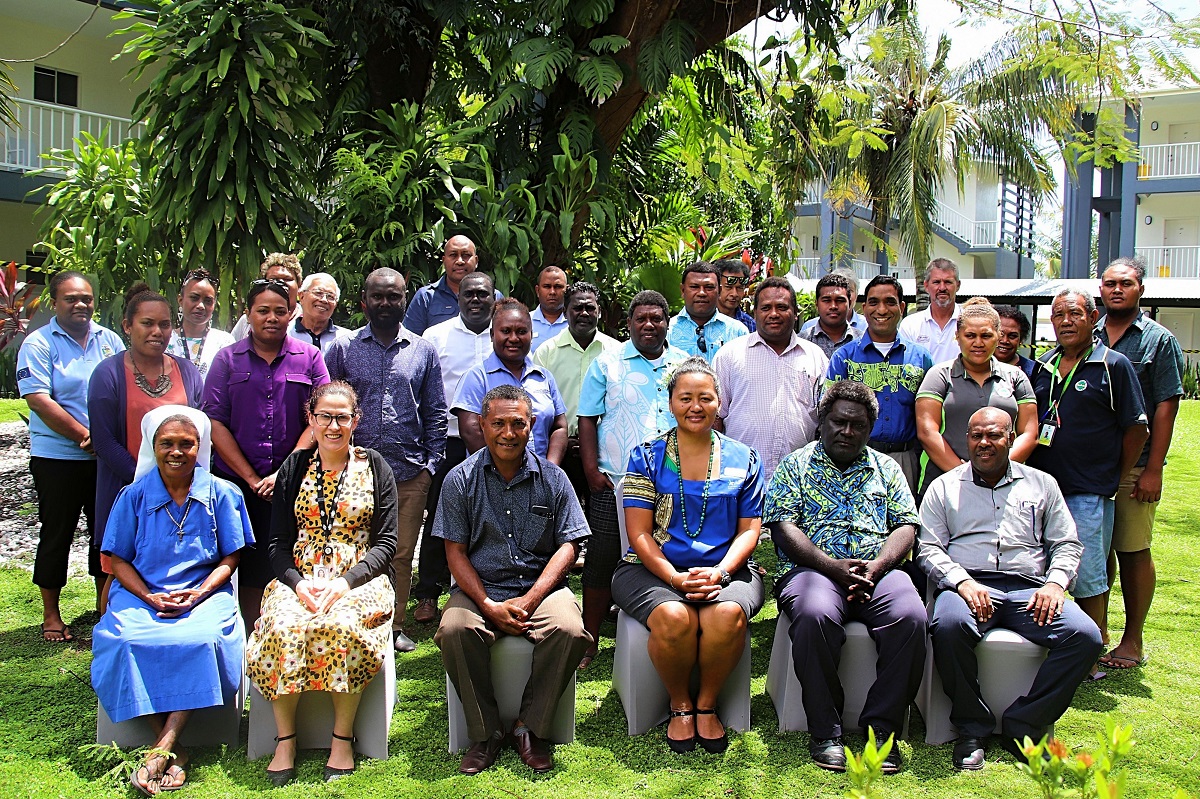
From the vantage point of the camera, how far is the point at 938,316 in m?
5.91

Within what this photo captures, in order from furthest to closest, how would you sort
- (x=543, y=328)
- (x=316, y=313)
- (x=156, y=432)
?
1. (x=543, y=328)
2. (x=316, y=313)
3. (x=156, y=432)

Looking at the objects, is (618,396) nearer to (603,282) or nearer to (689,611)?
(689,611)

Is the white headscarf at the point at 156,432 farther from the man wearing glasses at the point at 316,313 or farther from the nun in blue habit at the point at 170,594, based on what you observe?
the man wearing glasses at the point at 316,313

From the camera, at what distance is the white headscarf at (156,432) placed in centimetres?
412

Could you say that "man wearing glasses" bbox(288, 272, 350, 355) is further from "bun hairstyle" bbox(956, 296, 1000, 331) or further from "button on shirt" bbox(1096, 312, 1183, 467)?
"button on shirt" bbox(1096, 312, 1183, 467)

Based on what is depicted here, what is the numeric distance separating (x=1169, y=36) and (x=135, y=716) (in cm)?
665

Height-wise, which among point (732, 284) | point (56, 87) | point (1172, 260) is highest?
point (56, 87)

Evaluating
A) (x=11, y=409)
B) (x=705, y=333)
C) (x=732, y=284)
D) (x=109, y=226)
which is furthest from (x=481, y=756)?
(x=11, y=409)

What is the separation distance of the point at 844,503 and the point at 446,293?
3.08m

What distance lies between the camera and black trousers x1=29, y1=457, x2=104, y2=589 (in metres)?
5.07

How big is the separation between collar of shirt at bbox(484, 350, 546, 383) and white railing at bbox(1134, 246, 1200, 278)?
2181 cm

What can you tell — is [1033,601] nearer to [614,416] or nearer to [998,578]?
[998,578]

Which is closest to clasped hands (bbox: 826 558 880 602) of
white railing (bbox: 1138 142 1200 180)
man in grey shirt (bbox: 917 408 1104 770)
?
man in grey shirt (bbox: 917 408 1104 770)

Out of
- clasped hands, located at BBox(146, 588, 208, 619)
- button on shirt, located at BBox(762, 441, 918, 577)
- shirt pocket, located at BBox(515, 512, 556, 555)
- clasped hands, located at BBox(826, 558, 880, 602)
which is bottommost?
clasped hands, located at BBox(146, 588, 208, 619)
